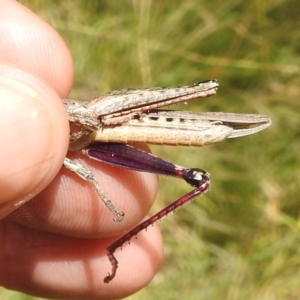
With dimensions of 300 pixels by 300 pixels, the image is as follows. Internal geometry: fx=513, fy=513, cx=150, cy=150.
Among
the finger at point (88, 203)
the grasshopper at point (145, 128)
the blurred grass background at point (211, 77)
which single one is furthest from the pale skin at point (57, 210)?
the blurred grass background at point (211, 77)

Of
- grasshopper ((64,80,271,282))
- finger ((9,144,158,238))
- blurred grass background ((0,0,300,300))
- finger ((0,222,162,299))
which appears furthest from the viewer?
blurred grass background ((0,0,300,300))

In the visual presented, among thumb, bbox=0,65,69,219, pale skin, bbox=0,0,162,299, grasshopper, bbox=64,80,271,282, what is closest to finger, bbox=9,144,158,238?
pale skin, bbox=0,0,162,299

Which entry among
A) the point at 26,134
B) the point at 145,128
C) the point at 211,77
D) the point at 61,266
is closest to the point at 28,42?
the point at 145,128

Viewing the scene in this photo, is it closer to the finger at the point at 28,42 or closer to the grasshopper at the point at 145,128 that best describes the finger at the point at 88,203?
the grasshopper at the point at 145,128

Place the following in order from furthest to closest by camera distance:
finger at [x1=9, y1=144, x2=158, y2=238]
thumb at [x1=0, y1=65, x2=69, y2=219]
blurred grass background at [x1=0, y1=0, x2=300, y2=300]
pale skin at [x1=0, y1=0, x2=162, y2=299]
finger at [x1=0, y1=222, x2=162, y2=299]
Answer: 1. blurred grass background at [x1=0, y1=0, x2=300, y2=300]
2. finger at [x1=0, y1=222, x2=162, y2=299]
3. finger at [x1=9, y1=144, x2=158, y2=238]
4. pale skin at [x1=0, y1=0, x2=162, y2=299]
5. thumb at [x1=0, y1=65, x2=69, y2=219]

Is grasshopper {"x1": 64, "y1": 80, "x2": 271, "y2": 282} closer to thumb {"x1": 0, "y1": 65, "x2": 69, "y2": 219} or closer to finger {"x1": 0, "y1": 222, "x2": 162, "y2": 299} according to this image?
thumb {"x1": 0, "y1": 65, "x2": 69, "y2": 219}

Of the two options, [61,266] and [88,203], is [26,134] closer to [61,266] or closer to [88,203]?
[88,203]

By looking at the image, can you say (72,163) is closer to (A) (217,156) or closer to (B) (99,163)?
(B) (99,163)
